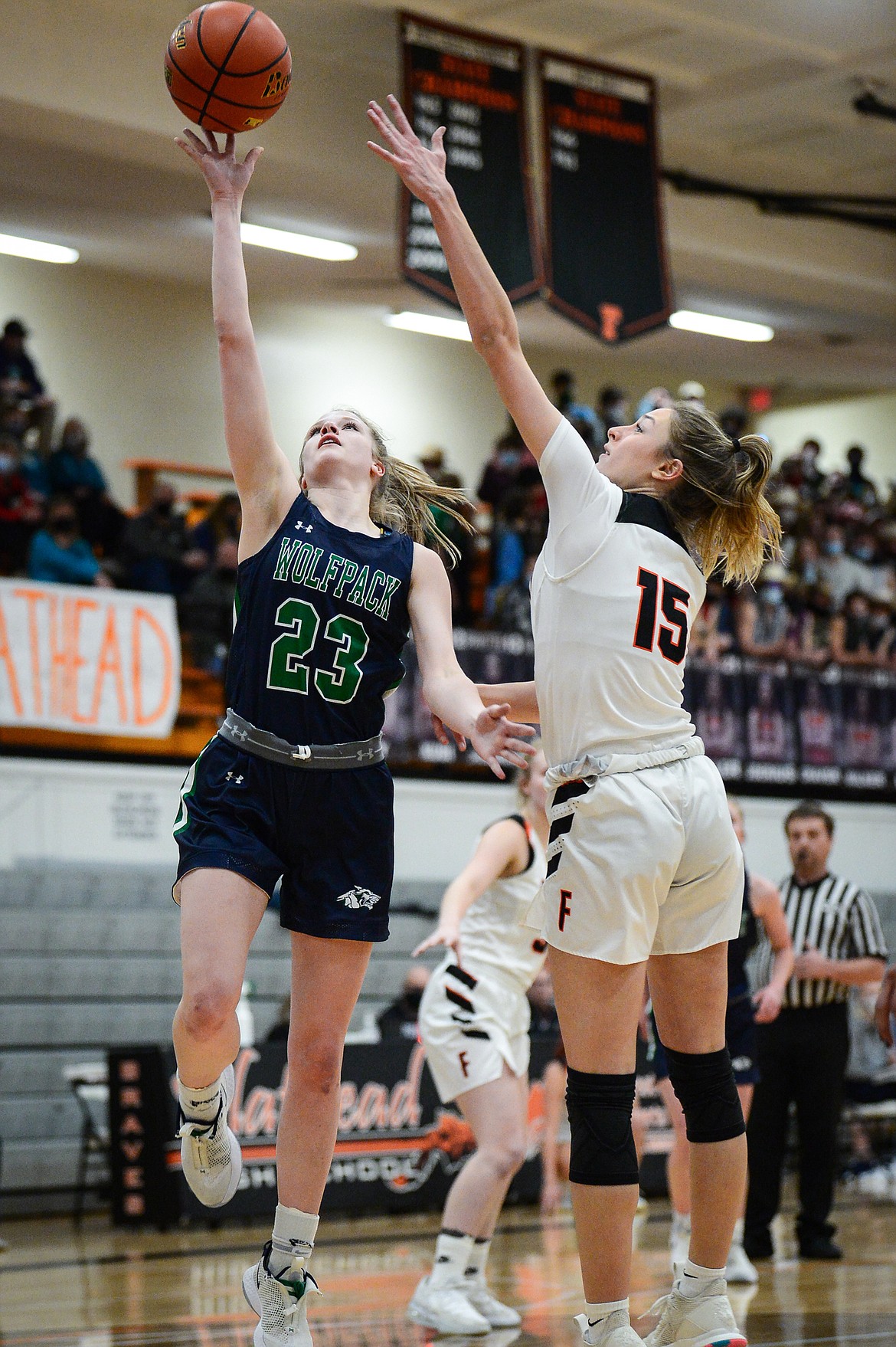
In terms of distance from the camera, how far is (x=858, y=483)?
1684 cm

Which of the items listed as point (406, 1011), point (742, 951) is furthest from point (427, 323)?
point (742, 951)

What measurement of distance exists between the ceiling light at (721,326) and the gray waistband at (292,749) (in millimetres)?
12757

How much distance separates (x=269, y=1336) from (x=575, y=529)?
195 centimetres

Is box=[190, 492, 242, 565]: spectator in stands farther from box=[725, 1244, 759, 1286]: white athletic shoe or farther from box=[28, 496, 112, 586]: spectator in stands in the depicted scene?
box=[725, 1244, 759, 1286]: white athletic shoe

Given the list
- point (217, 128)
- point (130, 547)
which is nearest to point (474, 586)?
point (130, 547)

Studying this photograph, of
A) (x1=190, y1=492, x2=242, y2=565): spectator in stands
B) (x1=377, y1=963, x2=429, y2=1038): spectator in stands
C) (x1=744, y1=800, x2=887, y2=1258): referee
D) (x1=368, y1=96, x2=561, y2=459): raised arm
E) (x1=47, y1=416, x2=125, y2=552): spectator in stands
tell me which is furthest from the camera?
(x1=190, y1=492, x2=242, y2=565): spectator in stands

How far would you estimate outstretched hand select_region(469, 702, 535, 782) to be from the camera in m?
3.24

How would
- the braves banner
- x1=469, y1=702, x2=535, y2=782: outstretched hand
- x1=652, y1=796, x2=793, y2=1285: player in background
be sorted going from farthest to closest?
the braves banner < x1=652, y1=796, x2=793, y2=1285: player in background < x1=469, y1=702, x2=535, y2=782: outstretched hand

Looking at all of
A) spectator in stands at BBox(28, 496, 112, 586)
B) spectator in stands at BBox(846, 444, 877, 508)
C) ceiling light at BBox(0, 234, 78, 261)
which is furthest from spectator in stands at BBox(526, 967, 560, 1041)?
ceiling light at BBox(0, 234, 78, 261)

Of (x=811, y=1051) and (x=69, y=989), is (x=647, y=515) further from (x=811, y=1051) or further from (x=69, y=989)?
(x=69, y=989)

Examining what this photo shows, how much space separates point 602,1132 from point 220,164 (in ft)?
7.87

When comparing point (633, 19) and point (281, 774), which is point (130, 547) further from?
point (281, 774)

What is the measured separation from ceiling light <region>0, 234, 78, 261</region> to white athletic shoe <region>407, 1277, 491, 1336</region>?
11224mm

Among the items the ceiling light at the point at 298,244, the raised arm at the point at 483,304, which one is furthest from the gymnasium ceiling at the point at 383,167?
the raised arm at the point at 483,304
